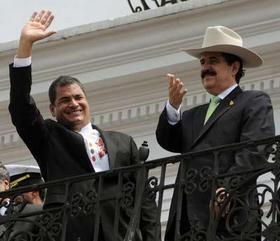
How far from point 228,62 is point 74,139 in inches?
39.0

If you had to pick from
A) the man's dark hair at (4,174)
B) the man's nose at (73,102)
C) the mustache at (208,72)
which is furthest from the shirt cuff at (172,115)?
the man's dark hair at (4,174)

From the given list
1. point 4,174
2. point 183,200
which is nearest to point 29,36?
point 4,174

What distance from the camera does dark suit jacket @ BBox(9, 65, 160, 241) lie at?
1395cm

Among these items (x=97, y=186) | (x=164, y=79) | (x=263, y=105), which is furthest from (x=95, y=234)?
(x=164, y=79)

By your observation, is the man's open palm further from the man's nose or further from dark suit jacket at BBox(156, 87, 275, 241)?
dark suit jacket at BBox(156, 87, 275, 241)

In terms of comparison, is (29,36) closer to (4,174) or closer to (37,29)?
(37,29)

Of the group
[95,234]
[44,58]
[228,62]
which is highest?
[44,58]

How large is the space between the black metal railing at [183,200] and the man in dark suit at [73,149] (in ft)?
0.04

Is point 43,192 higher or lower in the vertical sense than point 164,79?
lower

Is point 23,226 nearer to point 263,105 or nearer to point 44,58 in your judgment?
point 263,105

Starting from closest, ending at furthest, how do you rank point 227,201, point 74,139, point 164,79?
point 227,201 < point 74,139 < point 164,79

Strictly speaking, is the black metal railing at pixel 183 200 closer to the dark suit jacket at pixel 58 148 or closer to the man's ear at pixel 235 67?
the dark suit jacket at pixel 58 148

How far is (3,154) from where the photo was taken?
1970 cm

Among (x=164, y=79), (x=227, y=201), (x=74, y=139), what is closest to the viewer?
(x=227, y=201)
